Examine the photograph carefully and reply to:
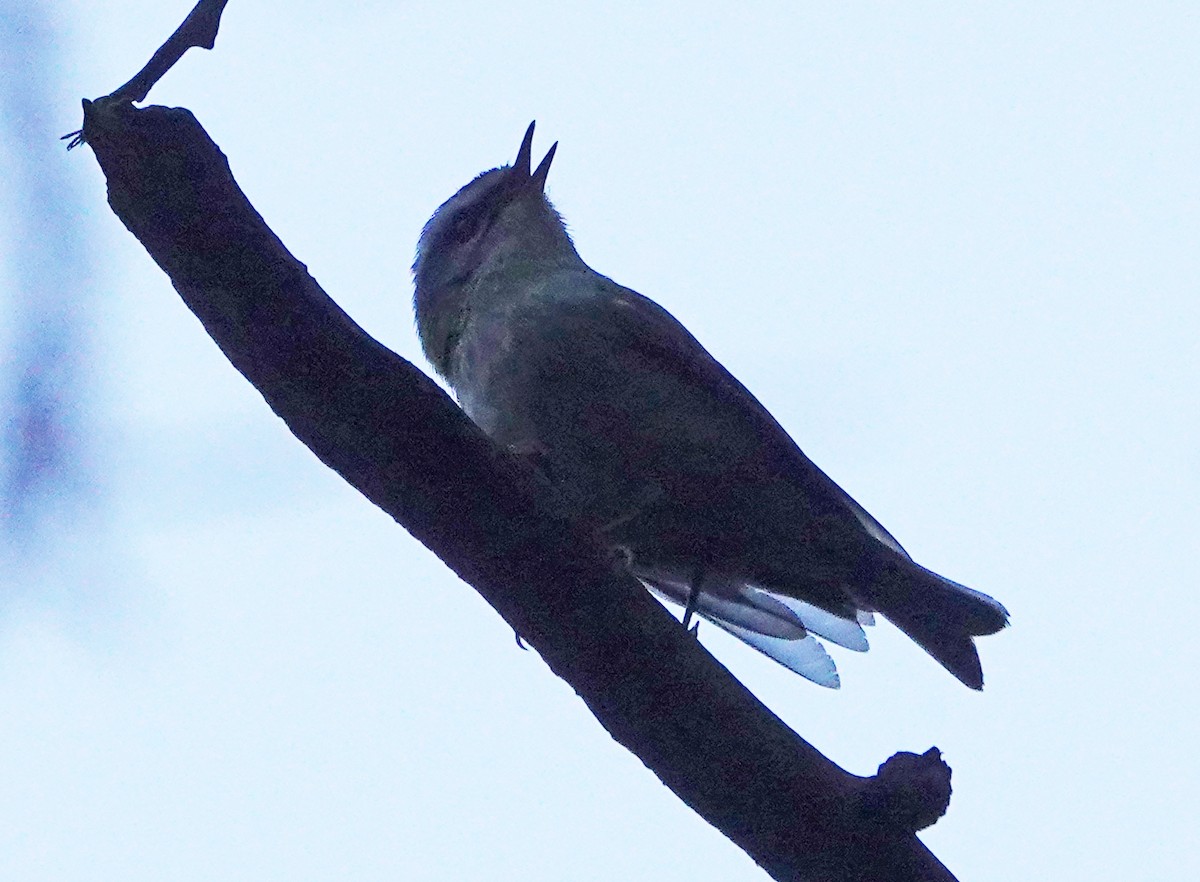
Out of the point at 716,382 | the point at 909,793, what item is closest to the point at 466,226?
the point at 716,382

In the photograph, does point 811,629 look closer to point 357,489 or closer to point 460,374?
point 460,374

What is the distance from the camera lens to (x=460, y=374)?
595 centimetres

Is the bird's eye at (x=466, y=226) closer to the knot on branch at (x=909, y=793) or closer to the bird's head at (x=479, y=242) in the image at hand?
the bird's head at (x=479, y=242)

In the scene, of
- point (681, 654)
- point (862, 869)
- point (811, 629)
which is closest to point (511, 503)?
point (681, 654)

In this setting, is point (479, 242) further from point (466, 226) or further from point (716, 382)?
point (716, 382)

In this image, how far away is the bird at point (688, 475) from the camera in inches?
215

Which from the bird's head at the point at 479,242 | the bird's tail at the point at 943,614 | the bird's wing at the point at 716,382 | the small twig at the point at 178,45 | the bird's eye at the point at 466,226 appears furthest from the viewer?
the bird's eye at the point at 466,226

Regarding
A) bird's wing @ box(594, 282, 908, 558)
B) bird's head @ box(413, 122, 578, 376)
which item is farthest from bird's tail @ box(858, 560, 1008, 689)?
bird's head @ box(413, 122, 578, 376)

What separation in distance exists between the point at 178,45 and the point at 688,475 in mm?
2636

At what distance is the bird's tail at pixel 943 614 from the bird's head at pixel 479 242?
2072mm

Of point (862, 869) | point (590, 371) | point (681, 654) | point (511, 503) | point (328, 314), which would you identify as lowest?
point (862, 869)

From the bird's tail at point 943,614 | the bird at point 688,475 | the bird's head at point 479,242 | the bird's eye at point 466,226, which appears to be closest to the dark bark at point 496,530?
the bird at point 688,475

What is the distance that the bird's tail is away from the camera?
17.6ft

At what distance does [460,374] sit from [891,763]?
2.77 meters
